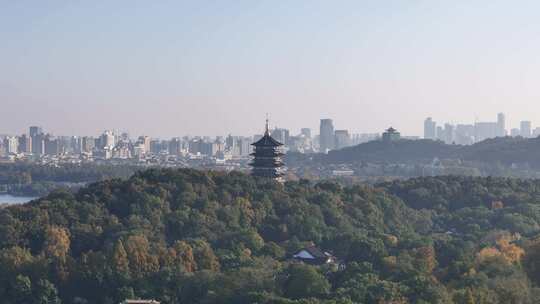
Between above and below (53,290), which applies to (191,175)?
above

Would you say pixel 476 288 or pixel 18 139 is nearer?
pixel 476 288

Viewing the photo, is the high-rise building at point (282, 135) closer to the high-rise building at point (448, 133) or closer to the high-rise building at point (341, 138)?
the high-rise building at point (341, 138)

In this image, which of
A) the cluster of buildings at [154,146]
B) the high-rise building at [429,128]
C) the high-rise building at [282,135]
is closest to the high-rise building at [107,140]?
the cluster of buildings at [154,146]

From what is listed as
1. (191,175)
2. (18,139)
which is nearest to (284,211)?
(191,175)

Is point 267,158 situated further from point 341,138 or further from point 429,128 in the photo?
point 429,128

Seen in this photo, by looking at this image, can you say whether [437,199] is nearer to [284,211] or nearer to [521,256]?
[284,211]

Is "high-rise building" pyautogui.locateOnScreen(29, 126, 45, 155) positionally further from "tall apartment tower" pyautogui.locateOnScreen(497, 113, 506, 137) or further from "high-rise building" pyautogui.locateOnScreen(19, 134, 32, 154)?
"tall apartment tower" pyautogui.locateOnScreen(497, 113, 506, 137)

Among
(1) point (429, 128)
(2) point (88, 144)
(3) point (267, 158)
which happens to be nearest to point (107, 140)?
(2) point (88, 144)

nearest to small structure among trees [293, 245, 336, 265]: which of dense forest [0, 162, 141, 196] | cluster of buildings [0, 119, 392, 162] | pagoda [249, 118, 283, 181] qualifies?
pagoda [249, 118, 283, 181]
